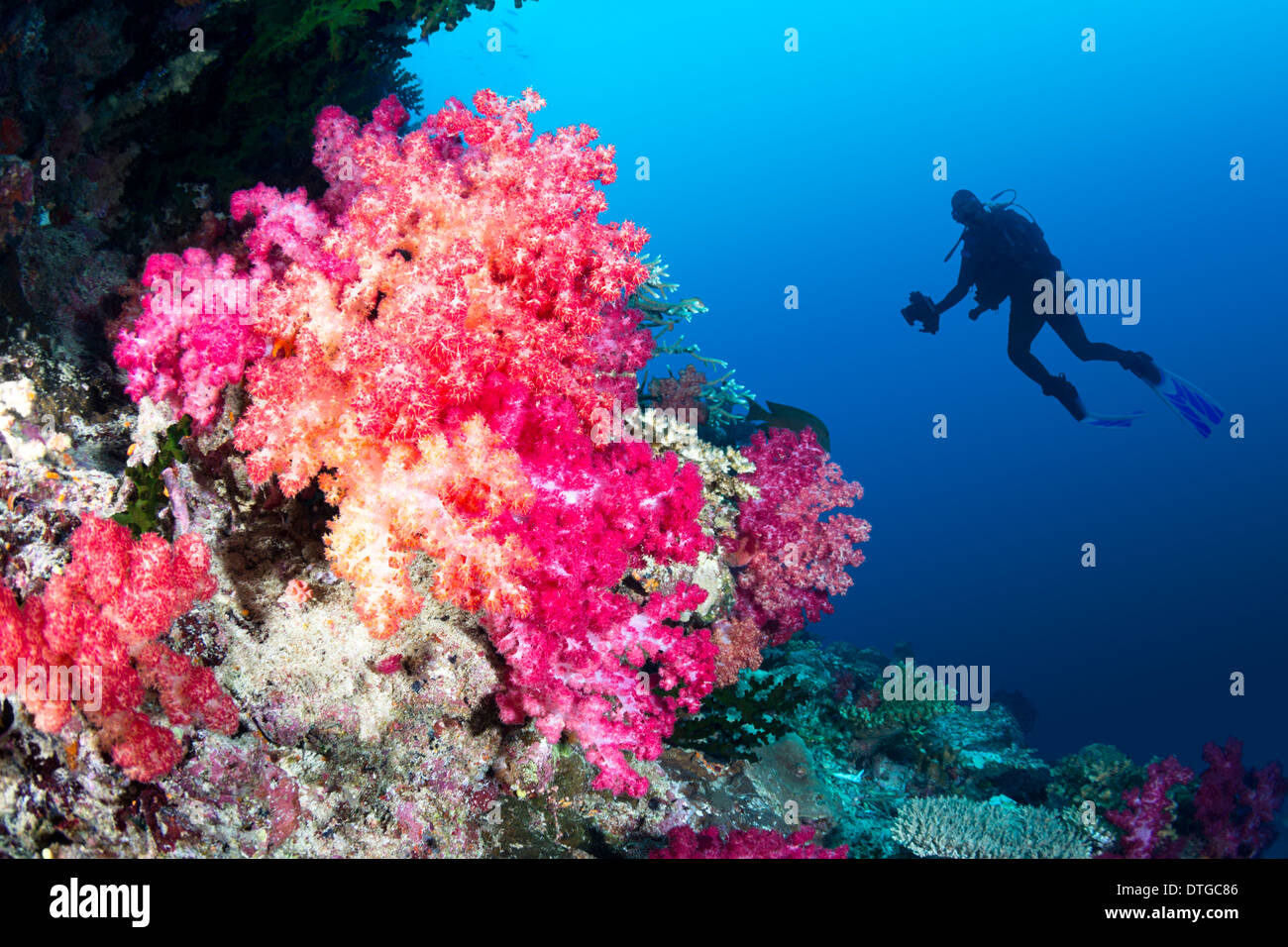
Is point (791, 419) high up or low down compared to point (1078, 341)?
down

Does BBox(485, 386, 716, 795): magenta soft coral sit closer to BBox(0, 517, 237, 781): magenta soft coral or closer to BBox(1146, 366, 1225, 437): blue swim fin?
BBox(0, 517, 237, 781): magenta soft coral

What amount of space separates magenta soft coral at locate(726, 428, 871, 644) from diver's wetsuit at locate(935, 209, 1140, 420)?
616 centimetres

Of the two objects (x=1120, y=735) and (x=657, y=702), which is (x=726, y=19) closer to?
(x=1120, y=735)

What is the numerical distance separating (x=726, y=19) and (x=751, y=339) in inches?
2041

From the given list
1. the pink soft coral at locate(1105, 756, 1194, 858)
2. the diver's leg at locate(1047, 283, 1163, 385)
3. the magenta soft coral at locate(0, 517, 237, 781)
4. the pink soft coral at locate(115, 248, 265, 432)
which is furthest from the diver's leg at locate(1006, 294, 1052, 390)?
the magenta soft coral at locate(0, 517, 237, 781)

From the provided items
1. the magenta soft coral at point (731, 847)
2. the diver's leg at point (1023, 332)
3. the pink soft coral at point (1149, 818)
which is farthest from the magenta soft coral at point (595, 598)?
the diver's leg at point (1023, 332)

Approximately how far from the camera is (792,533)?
17.0 ft

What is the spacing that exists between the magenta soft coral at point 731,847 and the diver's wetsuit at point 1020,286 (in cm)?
901

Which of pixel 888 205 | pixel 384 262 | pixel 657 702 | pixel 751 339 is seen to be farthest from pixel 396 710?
pixel 888 205

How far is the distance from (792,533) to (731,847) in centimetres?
263

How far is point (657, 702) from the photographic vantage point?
314 cm

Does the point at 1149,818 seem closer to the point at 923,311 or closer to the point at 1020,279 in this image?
the point at 923,311

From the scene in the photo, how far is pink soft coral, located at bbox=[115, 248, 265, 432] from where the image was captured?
259 centimetres

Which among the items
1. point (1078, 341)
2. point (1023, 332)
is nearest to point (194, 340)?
point (1023, 332)
